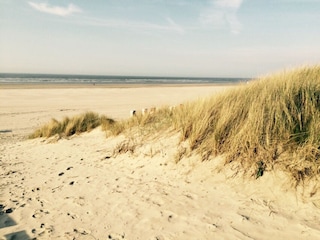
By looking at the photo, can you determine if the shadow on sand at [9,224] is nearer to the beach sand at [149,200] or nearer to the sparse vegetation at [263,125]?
the beach sand at [149,200]

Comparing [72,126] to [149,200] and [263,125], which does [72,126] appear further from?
[263,125]

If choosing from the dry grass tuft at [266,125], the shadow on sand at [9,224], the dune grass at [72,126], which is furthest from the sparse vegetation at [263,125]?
the dune grass at [72,126]

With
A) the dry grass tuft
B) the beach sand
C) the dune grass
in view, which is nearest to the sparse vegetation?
the dry grass tuft

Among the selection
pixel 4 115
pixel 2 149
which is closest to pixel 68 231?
pixel 2 149

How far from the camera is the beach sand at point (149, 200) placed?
3.21 m

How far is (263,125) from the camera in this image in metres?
4.32

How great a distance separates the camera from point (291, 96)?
4.55 meters

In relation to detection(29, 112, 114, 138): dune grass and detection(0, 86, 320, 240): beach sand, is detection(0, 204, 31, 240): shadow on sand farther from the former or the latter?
detection(29, 112, 114, 138): dune grass

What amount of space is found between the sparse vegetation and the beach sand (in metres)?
0.19

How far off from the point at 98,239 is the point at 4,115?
39.3ft

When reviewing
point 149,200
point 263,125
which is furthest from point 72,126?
point 263,125

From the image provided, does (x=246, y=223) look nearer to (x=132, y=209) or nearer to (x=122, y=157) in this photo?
(x=132, y=209)

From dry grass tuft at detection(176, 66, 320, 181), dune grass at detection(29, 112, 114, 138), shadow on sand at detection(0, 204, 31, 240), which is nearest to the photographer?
shadow on sand at detection(0, 204, 31, 240)

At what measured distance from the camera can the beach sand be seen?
321 cm
